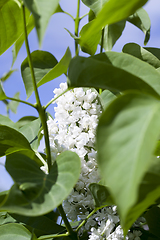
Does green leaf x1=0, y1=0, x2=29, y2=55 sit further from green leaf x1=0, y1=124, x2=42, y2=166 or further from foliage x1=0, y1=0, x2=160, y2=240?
green leaf x1=0, y1=124, x2=42, y2=166

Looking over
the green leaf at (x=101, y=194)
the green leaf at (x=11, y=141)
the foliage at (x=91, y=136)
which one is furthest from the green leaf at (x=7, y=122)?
the green leaf at (x=101, y=194)

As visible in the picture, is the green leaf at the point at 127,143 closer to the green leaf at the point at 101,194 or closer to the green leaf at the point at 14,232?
the green leaf at the point at 101,194

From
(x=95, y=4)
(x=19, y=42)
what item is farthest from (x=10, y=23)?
(x=95, y=4)

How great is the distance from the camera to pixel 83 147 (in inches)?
13.3

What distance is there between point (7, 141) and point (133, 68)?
172 millimetres

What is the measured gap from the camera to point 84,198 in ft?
1.07

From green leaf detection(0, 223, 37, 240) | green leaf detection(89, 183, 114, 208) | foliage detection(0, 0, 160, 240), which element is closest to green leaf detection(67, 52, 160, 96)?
foliage detection(0, 0, 160, 240)

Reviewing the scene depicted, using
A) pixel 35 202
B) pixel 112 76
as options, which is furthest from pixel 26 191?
pixel 112 76

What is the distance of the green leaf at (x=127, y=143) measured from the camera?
129 millimetres

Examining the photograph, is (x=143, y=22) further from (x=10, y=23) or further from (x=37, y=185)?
(x=37, y=185)

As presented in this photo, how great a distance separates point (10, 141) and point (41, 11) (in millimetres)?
174

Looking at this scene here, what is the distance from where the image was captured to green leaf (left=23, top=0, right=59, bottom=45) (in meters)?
0.17

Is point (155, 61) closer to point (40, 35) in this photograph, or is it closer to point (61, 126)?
point (61, 126)

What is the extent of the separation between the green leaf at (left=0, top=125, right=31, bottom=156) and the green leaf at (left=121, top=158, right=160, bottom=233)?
170mm
